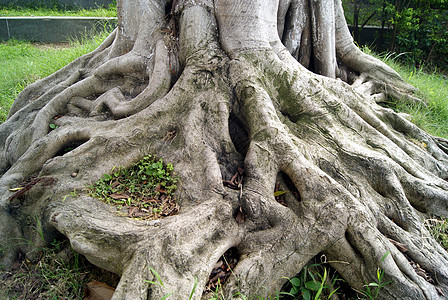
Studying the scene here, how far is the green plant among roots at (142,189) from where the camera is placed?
2562mm

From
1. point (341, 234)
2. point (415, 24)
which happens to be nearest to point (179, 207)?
point (341, 234)

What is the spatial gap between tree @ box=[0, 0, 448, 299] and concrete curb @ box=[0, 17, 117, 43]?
8.39 m

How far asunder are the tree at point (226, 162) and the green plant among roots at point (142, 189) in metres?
0.09

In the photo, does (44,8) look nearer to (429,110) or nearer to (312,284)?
(429,110)

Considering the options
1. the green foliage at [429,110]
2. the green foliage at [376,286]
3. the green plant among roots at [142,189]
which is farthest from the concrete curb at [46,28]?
the green foliage at [376,286]

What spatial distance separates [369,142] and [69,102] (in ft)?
11.4

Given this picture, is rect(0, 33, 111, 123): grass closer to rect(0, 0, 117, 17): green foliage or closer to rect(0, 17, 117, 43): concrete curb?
rect(0, 17, 117, 43): concrete curb

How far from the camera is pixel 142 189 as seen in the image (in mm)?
2770

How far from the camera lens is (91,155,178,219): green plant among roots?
8.41 feet

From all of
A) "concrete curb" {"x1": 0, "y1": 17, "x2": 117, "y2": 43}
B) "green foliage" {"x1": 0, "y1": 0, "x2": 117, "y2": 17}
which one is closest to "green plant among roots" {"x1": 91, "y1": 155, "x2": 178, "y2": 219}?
"concrete curb" {"x1": 0, "y1": 17, "x2": 117, "y2": 43}

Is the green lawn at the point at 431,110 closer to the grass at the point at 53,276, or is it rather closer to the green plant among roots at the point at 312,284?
the green plant among roots at the point at 312,284

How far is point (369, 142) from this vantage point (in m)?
3.08

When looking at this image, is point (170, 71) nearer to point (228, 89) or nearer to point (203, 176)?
point (228, 89)

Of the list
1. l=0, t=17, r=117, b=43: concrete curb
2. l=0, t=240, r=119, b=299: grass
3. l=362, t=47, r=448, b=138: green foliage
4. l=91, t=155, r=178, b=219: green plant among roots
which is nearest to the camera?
l=0, t=240, r=119, b=299: grass
